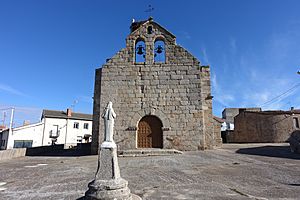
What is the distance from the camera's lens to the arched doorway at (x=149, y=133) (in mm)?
10914

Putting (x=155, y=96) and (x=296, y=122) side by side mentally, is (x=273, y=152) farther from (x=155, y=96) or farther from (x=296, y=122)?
(x=296, y=122)

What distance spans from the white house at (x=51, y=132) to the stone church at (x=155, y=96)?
1834 centimetres

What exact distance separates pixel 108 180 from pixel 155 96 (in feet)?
27.8

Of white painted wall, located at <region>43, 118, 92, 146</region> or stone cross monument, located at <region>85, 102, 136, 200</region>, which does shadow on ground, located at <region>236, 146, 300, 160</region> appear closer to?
stone cross monument, located at <region>85, 102, 136, 200</region>

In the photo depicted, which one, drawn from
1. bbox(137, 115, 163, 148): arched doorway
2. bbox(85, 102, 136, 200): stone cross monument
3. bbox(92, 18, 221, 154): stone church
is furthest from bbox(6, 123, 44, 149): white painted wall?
bbox(85, 102, 136, 200): stone cross monument

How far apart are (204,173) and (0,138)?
37.0 metres

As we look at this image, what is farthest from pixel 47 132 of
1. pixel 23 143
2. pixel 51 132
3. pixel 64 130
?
pixel 23 143

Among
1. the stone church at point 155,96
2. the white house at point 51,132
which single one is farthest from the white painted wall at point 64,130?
the stone church at point 155,96

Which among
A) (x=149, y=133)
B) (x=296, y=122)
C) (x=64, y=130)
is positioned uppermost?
(x=296, y=122)

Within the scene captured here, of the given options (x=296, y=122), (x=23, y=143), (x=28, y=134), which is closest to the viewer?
(x=296, y=122)

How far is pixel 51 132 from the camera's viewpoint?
30.5 meters

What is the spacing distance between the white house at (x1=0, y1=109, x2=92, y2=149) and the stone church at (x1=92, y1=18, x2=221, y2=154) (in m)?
18.3

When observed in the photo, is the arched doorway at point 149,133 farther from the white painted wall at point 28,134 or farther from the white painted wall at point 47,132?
the white painted wall at point 28,134

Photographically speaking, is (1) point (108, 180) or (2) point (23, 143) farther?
(2) point (23, 143)
